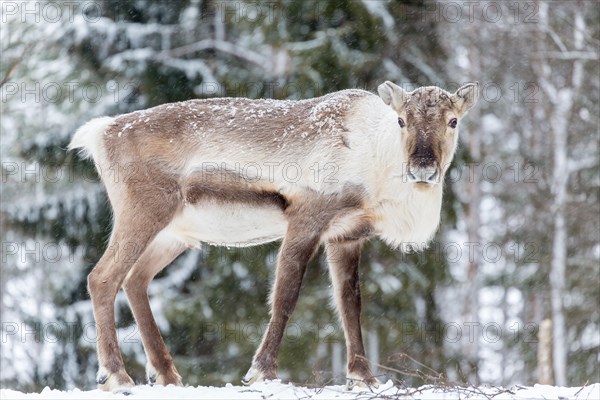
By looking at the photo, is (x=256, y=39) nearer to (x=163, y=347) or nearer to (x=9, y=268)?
(x=9, y=268)

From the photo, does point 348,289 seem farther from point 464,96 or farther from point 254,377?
point 464,96

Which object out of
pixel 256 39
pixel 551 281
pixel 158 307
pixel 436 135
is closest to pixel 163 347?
pixel 436 135

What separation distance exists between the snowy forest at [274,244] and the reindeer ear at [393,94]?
649cm

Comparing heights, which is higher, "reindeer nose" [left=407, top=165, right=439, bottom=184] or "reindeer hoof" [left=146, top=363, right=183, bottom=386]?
"reindeer nose" [left=407, top=165, right=439, bottom=184]

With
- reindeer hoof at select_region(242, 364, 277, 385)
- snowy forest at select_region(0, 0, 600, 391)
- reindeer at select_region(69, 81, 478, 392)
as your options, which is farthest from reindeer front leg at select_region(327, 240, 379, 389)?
snowy forest at select_region(0, 0, 600, 391)

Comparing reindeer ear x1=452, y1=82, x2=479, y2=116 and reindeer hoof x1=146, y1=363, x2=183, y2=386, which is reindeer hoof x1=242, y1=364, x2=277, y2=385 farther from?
reindeer ear x1=452, y1=82, x2=479, y2=116

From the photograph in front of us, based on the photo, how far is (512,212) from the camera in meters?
22.6

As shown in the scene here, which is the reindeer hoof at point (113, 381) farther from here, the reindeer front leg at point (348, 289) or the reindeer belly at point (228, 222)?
the reindeer front leg at point (348, 289)

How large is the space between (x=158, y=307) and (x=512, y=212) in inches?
356

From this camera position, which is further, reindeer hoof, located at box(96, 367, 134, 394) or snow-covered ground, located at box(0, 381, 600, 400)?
reindeer hoof, located at box(96, 367, 134, 394)

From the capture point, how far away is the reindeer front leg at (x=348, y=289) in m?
9.48

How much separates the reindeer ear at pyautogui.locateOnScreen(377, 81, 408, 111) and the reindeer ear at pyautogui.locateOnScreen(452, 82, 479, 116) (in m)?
0.45

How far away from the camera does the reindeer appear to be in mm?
9141

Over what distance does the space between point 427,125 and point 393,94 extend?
479 millimetres
